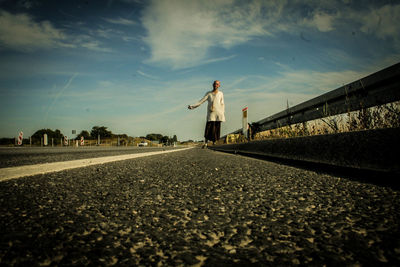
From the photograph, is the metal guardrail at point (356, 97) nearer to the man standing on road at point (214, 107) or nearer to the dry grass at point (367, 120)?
the dry grass at point (367, 120)

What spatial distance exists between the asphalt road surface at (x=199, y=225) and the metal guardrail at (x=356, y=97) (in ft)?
6.19

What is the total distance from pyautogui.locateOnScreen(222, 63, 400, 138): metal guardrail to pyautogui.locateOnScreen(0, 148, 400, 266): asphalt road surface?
1888mm

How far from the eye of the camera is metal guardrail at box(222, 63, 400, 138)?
124 inches

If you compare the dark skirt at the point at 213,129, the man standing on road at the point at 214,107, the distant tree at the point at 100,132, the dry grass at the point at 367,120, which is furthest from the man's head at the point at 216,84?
the distant tree at the point at 100,132

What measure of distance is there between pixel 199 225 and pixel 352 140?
7.56 ft

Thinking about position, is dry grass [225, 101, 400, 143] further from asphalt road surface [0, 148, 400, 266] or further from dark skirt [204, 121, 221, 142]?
dark skirt [204, 121, 221, 142]

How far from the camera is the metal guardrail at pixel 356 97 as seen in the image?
124 inches

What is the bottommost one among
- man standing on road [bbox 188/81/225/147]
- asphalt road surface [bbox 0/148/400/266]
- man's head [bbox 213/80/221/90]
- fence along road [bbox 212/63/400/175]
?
asphalt road surface [bbox 0/148/400/266]

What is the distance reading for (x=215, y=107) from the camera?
10.2 m

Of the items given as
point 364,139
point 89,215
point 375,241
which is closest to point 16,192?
point 89,215

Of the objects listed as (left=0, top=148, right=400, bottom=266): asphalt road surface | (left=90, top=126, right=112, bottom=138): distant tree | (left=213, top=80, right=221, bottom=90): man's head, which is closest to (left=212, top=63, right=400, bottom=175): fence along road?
(left=0, top=148, right=400, bottom=266): asphalt road surface

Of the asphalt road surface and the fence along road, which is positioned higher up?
the fence along road

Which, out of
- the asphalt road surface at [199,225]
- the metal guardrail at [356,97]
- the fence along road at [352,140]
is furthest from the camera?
the metal guardrail at [356,97]

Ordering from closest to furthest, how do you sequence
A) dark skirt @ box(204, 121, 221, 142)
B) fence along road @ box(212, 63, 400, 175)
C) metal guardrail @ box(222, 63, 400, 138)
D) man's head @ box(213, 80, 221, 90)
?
fence along road @ box(212, 63, 400, 175)
metal guardrail @ box(222, 63, 400, 138)
man's head @ box(213, 80, 221, 90)
dark skirt @ box(204, 121, 221, 142)
